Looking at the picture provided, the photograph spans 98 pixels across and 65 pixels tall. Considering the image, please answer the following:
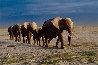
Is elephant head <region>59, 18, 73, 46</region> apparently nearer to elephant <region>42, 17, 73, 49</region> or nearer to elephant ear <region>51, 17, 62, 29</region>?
elephant <region>42, 17, 73, 49</region>

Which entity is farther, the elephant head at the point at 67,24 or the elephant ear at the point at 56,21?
the elephant ear at the point at 56,21

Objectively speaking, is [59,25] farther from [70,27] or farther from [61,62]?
[61,62]

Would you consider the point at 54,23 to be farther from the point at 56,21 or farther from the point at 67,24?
the point at 67,24

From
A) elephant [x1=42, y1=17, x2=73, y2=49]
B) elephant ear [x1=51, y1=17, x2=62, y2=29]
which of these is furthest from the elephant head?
elephant ear [x1=51, y1=17, x2=62, y2=29]

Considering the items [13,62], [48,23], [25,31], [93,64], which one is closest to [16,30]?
[25,31]

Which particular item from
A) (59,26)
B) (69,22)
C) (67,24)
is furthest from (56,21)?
(69,22)

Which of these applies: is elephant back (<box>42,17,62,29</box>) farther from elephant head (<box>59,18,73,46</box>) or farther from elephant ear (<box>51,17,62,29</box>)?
elephant head (<box>59,18,73,46</box>)

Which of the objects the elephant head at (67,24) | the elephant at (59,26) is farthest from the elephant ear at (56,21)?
the elephant head at (67,24)

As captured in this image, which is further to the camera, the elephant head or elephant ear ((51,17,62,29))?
elephant ear ((51,17,62,29))

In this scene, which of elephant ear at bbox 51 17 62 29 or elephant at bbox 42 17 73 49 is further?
elephant ear at bbox 51 17 62 29

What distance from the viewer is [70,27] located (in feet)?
73.7

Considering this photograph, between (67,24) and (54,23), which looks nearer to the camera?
(67,24)

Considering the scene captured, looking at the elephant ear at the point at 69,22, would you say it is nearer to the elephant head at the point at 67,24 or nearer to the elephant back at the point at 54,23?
the elephant head at the point at 67,24

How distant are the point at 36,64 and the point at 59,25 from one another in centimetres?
917
